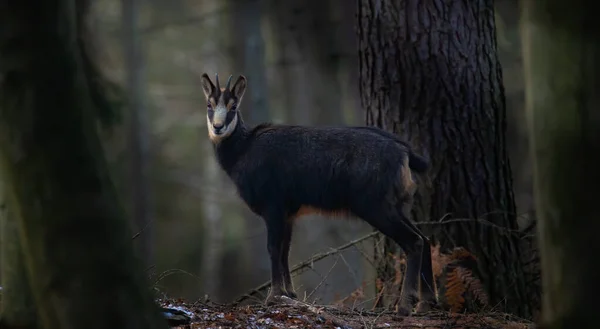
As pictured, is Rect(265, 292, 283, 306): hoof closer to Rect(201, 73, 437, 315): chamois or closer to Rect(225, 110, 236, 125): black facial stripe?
Rect(201, 73, 437, 315): chamois

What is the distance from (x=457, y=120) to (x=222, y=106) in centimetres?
223

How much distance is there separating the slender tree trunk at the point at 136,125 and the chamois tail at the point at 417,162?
10.8 m

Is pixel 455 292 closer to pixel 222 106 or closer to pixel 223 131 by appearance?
pixel 223 131

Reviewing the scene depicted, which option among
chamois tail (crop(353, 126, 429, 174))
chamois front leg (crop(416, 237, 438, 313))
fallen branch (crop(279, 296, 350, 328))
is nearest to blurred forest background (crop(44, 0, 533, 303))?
chamois tail (crop(353, 126, 429, 174))

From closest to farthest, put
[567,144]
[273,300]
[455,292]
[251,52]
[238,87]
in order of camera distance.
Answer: [567,144]
[273,300]
[455,292]
[238,87]
[251,52]

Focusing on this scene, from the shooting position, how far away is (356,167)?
812cm

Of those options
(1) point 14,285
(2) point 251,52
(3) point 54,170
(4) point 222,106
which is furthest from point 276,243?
(2) point 251,52

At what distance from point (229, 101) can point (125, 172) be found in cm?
1149

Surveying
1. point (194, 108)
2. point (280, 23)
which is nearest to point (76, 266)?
point (280, 23)

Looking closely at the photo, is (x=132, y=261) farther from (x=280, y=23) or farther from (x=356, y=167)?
(x=280, y=23)

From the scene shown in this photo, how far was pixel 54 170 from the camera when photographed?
15.7 feet

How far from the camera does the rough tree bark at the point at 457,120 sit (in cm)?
901

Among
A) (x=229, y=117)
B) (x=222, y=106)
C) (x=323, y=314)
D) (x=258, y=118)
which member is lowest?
(x=323, y=314)

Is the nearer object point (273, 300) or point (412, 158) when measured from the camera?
point (273, 300)
